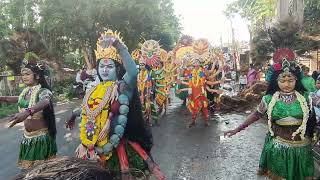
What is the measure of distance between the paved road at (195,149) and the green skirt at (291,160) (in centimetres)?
198

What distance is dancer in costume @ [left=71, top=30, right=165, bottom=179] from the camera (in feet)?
14.2

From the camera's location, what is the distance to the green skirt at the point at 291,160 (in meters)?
4.48

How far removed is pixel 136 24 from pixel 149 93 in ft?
→ 50.9

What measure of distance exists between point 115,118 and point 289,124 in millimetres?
1743

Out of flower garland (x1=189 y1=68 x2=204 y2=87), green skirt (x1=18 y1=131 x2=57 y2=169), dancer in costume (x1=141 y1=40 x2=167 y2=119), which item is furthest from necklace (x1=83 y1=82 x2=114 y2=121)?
dancer in costume (x1=141 y1=40 x2=167 y2=119)

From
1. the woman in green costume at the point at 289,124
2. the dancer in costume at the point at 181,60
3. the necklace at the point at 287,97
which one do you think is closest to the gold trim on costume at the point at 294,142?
the woman in green costume at the point at 289,124

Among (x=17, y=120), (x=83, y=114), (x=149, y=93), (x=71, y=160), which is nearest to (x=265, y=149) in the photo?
(x=83, y=114)

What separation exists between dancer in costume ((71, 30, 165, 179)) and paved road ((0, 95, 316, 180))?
2.24 metres

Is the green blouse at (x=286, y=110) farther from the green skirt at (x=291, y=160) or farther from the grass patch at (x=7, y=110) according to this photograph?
the grass patch at (x=7, y=110)

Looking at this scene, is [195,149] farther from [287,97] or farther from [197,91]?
[287,97]

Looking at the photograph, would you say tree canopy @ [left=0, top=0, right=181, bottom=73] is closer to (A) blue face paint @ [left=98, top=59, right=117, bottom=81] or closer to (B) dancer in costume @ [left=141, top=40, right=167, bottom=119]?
(B) dancer in costume @ [left=141, top=40, right=167, bottom=119]

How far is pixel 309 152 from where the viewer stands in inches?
179

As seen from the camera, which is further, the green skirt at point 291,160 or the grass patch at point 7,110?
the grass patch at point 7,110

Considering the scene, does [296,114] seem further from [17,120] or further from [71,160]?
[71,160]
